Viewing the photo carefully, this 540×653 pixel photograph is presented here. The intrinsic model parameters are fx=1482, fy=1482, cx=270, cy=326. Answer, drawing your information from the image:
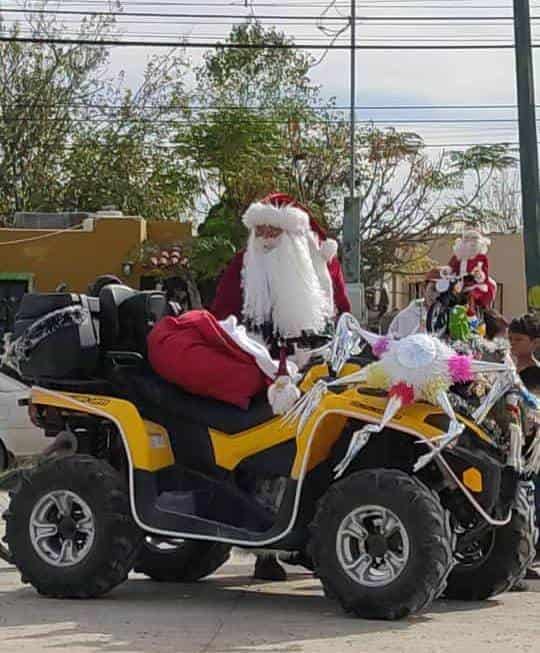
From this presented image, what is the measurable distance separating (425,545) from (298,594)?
1.71 meters

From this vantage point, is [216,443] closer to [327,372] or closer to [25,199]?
[327,372]

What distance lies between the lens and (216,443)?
8.55m

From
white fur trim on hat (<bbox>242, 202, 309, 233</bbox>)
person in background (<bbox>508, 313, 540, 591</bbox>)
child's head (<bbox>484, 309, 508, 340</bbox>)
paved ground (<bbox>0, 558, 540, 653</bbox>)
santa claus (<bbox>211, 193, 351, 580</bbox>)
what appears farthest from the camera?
person in background (<bbox>508, 313, 540, 591</bbox>)

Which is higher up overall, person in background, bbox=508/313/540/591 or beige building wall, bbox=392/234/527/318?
beige building wall, bbox=392/234/527/318

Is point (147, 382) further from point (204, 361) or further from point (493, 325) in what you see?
point (493, 325)

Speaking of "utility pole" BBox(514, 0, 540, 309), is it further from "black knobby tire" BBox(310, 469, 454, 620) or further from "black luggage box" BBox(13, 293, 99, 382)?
"black knobby tire" BBox(310, 469, 454, 620)

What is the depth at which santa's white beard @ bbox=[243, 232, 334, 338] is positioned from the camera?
9336 mm

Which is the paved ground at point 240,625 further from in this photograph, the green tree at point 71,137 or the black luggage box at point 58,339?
the green tree at point 71,137

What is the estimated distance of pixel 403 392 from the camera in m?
7.93

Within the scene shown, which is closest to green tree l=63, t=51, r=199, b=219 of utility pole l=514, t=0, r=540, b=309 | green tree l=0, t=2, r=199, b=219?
green tree l=0, t=2, r=199, b=219

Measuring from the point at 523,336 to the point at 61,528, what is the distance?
149 inches

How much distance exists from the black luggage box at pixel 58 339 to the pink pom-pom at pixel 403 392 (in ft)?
6.45

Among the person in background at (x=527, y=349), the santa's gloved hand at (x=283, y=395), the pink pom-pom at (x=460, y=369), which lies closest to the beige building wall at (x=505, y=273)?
the person in background at (x=527, y=349)

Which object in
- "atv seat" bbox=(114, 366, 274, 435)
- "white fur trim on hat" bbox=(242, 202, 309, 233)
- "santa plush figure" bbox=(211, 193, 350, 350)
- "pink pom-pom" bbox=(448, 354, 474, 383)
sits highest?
"white fur trim on hat" bbox=(242, 202, 309, 233)
